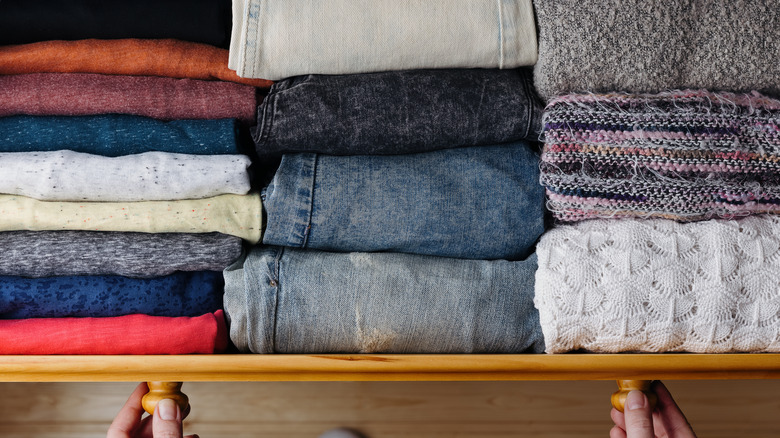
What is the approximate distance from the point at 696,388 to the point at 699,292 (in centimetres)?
51

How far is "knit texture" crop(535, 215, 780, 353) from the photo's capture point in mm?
567

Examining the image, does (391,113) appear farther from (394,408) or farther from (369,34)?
(394,408)

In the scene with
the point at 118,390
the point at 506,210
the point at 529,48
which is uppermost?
the point at 529,48

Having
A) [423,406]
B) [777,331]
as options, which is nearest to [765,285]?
[777,331]

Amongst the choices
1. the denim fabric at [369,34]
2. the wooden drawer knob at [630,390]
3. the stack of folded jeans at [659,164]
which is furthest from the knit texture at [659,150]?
the wooden drawer knob at [630,390]

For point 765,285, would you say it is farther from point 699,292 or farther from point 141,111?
point 141,111

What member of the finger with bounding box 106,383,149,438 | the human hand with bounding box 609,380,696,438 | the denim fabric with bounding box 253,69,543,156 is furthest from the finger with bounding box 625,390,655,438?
the finger with bounding box 106,383,149,438

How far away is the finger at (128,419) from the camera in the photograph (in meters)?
0.65

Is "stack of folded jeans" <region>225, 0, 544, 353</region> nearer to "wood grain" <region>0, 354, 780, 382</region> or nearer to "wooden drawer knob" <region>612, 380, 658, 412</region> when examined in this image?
"wood grain" <region>0, 354, 780, 382</region>

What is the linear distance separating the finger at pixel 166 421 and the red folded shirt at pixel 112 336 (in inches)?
2.9

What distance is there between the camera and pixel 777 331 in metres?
0.57

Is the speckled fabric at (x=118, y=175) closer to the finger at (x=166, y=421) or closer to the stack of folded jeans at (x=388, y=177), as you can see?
the stack of folded jeans at (x=388, y=177)

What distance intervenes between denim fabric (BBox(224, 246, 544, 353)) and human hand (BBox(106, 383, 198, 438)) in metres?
0.12

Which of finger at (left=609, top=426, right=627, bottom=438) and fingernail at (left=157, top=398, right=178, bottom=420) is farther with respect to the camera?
finger at (left=609, top=426, right=627, bottom=438)
